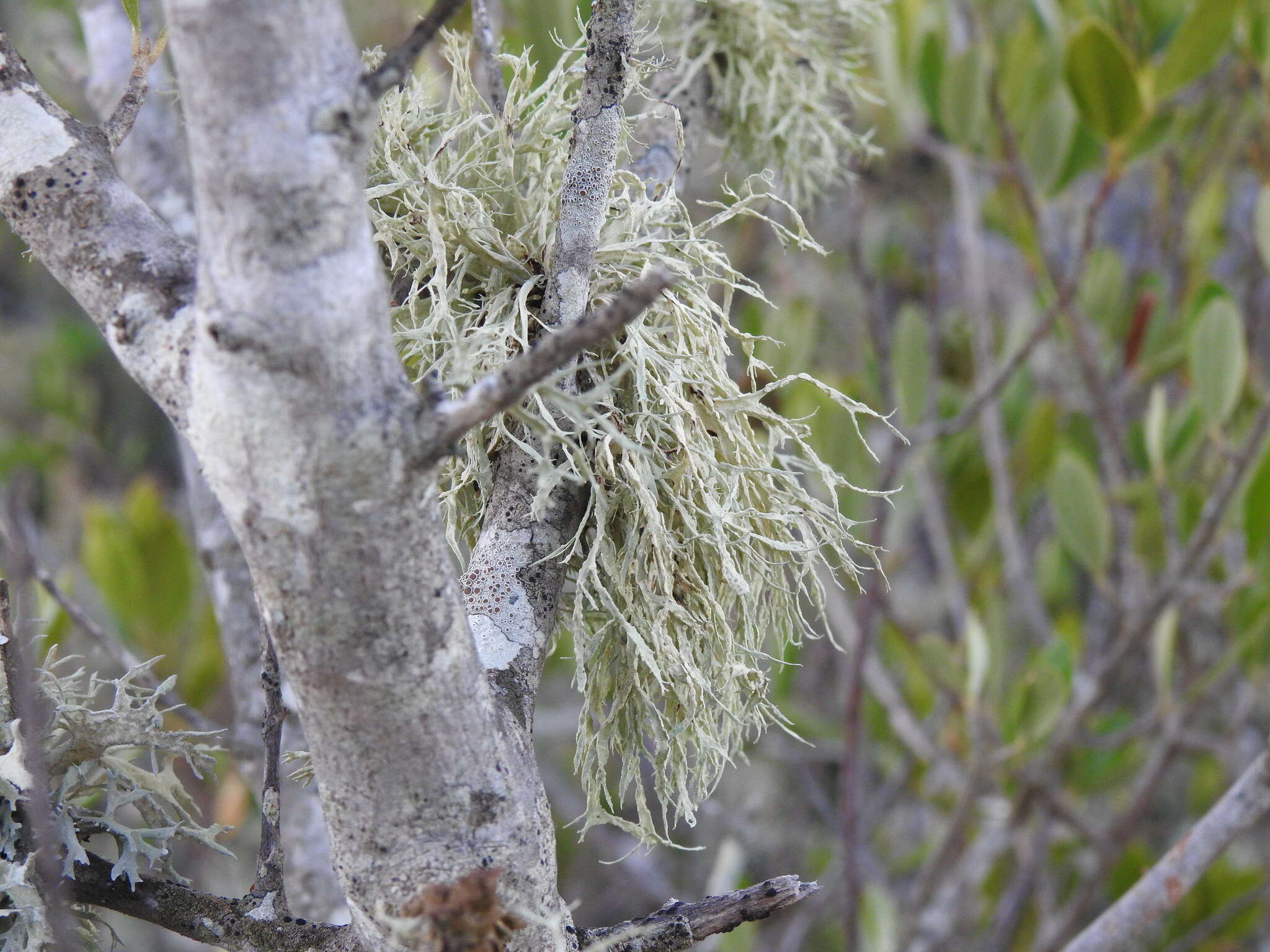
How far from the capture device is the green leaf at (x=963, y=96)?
108cm

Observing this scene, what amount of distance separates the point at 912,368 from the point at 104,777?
97cm

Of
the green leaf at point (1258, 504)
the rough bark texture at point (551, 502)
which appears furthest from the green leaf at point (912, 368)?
the rough bark texture at point (551, 502)

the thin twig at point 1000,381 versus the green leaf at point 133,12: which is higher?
the green leaf at point 133,12

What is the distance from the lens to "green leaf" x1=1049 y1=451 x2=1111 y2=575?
1.17m

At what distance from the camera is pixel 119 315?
38 centimetres

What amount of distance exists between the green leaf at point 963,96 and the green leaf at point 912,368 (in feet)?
0.70

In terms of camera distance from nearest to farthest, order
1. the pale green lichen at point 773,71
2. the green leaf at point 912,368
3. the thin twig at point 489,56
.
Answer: the thin twig at point 489,56
the pale green lichen at point 773,71
the green leaf at point 912,368

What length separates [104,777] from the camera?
459mm

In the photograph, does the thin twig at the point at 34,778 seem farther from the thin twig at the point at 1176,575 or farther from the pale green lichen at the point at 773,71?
the thin twig at the point at 1176,575

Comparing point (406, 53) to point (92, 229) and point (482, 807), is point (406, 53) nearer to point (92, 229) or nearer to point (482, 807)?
point (92, 229)

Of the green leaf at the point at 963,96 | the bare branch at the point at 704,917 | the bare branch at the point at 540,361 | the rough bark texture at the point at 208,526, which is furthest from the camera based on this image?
the green leaf at the point at 963,96

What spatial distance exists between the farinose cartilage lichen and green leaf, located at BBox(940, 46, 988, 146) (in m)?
0.67

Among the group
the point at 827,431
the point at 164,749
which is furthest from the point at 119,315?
the point at 827,431

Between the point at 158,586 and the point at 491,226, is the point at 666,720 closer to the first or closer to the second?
the point at 491,226
